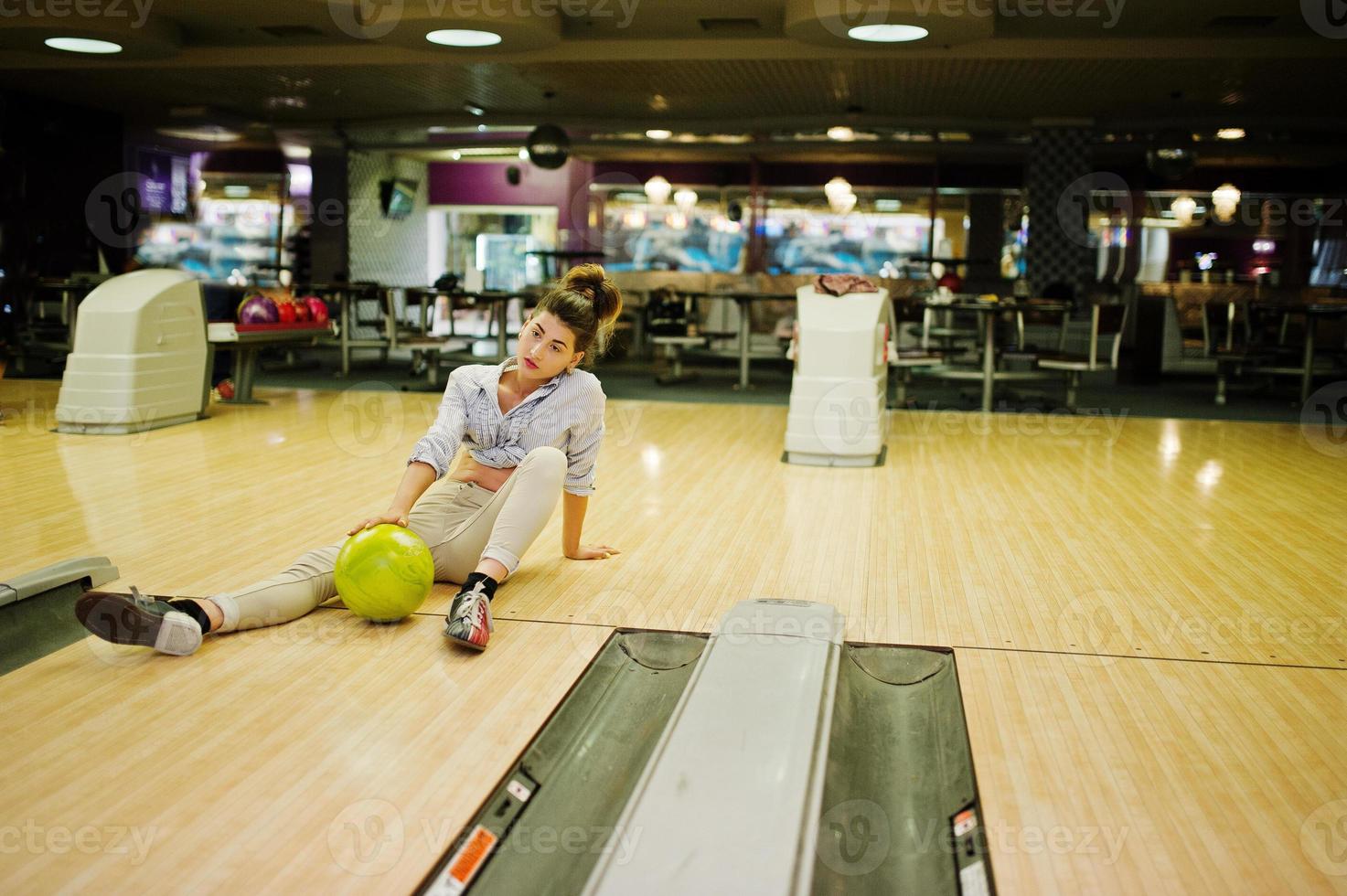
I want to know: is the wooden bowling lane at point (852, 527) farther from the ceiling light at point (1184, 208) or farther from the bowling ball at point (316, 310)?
the ceiling light at point (1184, 208)

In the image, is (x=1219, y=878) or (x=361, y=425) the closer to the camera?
(x=1219, y=878)

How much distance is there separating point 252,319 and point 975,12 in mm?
4937

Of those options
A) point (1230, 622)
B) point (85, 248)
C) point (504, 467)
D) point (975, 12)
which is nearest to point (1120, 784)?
point (1230, 622)

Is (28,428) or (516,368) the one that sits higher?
(516,368)

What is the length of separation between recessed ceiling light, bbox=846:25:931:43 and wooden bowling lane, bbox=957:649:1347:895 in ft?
18.6

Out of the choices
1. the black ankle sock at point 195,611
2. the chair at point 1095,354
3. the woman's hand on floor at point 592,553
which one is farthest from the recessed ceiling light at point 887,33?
the black ankle sock at point 195,611

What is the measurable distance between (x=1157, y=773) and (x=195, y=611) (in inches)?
78.0

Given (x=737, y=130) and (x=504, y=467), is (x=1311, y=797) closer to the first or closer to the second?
(x=504, y=467)

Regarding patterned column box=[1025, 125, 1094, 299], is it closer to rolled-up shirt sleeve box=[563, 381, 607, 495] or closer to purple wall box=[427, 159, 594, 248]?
purple wall box=[427, 159, 594, 248]

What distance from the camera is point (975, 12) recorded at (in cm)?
708

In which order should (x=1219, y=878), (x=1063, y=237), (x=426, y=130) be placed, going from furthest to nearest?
(x=426, y=130) → (x=1063, y=237) → (x=1219, y=878)

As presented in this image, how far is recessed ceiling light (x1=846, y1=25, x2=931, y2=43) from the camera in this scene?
23.9 feet

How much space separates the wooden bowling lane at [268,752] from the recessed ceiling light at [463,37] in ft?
19.9

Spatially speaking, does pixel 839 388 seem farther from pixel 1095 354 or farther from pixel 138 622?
pixel 138 622
